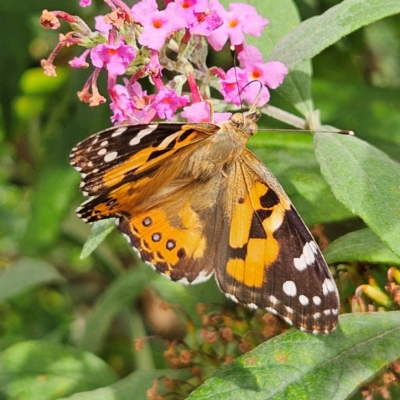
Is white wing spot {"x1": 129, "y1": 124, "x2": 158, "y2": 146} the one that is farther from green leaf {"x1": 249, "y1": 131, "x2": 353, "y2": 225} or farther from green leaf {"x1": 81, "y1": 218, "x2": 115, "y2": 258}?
green leaf {"x1": 249, "y1": 131, "x2": 353, "y2": 225}

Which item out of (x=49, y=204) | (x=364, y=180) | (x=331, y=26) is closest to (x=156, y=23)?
(x=331, y=26)

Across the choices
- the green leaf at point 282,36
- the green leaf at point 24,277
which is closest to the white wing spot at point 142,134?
the green leaf at point 282,36

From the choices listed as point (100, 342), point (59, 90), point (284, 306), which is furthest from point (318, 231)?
point (59, 90)

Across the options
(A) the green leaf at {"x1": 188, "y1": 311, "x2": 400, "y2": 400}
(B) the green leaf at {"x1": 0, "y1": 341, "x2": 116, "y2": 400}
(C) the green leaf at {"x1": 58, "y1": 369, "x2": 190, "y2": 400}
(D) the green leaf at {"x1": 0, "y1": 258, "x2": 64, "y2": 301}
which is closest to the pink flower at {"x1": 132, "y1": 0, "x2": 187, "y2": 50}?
(A) the green leaf at {"x1": 188, "y1": 311, "x2": 400, "y2": 400}

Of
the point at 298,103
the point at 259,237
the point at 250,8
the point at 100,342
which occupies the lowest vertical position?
the point at 100,342

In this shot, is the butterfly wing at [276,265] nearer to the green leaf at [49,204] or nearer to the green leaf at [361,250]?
the green leaf at [361,250]

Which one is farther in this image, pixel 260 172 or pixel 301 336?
pixel 260 172

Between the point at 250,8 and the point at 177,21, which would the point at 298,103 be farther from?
the point at 177,21

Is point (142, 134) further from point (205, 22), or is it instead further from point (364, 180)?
point (364, 180)
